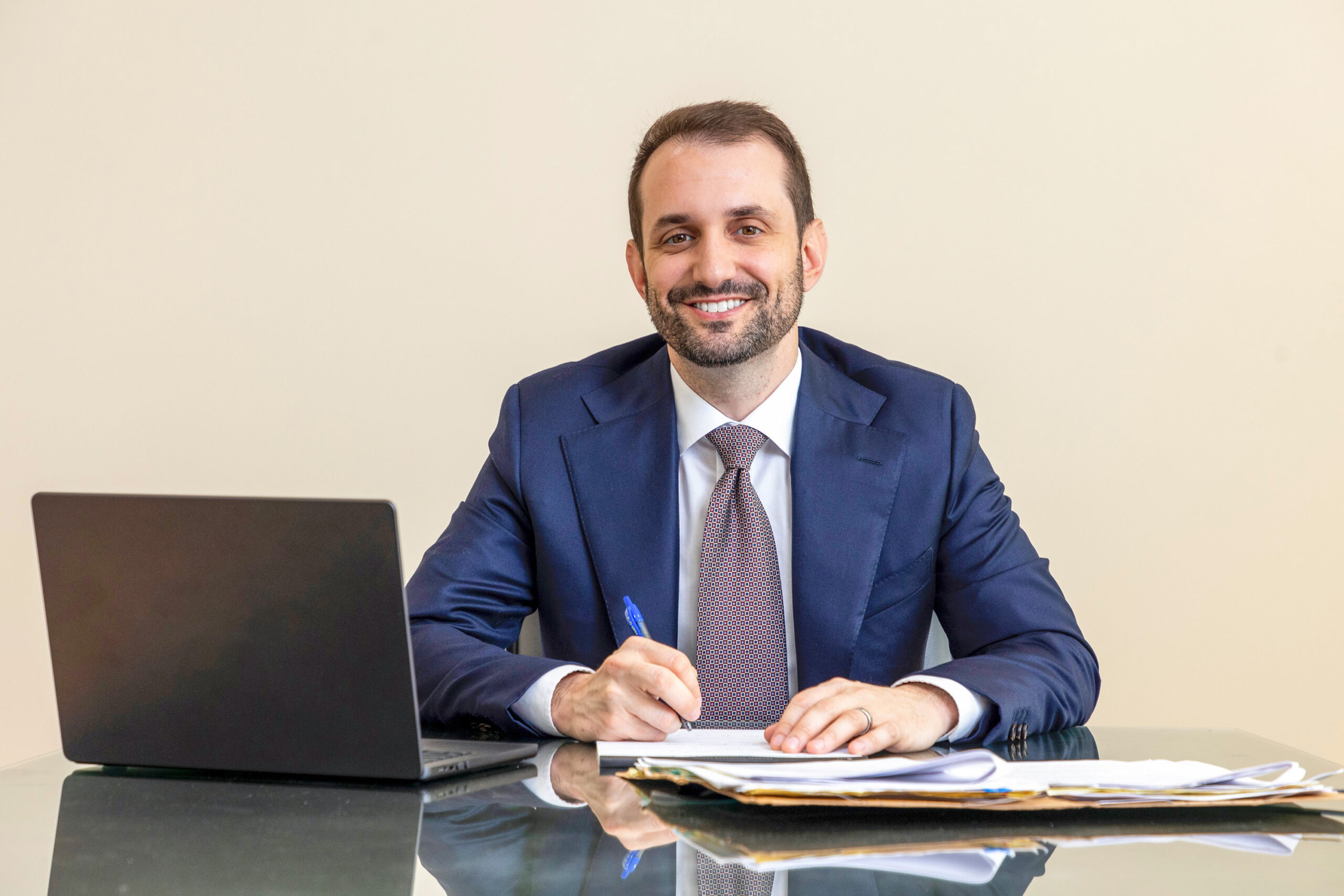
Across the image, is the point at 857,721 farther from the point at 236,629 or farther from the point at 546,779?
the point at 236,629

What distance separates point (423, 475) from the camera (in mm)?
2996

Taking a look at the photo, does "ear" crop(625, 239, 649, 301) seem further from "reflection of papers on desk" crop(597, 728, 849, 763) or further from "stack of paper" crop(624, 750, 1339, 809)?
"stack of paper" crop(624, 750, 1339, 809)

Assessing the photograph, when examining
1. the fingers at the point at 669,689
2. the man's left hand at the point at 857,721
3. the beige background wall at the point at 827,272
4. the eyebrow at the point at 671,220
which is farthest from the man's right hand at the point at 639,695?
the beige background wall at the point at 827,272

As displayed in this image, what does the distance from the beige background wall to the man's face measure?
0.94 metres

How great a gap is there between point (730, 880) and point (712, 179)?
135 cm

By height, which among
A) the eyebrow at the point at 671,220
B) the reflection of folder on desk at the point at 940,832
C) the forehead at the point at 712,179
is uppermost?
the forehead at the point at 712,179

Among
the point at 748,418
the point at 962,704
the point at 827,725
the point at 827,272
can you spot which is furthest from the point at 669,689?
the point at 827,272

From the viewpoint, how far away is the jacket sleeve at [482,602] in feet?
4.65

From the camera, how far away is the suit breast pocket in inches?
70.8

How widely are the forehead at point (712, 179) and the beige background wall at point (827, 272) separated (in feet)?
3.11

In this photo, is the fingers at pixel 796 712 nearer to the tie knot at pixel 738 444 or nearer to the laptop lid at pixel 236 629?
the laptop lid at pixel 236 629

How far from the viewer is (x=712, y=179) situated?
1892 mm

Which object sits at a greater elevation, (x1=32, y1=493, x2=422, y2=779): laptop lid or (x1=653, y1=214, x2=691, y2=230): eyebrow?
(x1=653, y1=214, x2=691, y2=230): eyebrow

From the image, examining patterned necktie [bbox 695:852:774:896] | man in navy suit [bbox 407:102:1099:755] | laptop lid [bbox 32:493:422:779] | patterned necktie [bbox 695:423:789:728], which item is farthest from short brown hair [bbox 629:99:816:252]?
patterned necktie [bbox 695:852:774:896]
